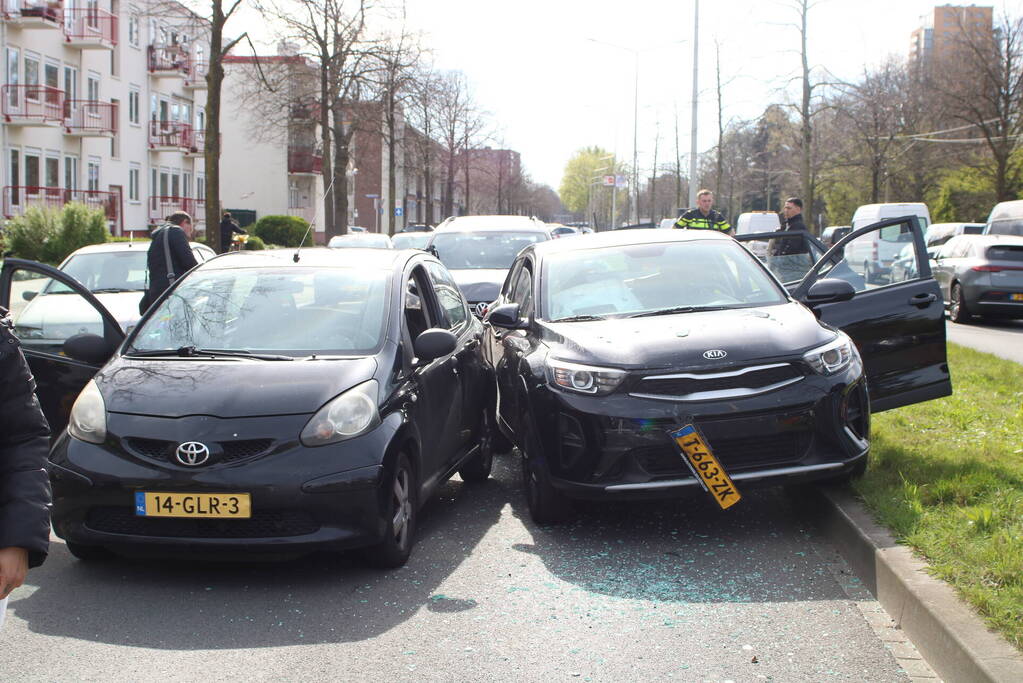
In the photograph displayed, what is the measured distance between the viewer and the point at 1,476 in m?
2.54

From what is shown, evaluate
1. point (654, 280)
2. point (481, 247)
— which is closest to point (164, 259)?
point (654, 280)

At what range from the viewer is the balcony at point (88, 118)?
42594 mm

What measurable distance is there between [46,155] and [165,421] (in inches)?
1562

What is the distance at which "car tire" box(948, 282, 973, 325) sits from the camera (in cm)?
2112

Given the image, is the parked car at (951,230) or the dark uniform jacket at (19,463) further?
the parked car at (951,230)

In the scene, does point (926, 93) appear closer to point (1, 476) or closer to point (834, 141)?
point (834, 141)

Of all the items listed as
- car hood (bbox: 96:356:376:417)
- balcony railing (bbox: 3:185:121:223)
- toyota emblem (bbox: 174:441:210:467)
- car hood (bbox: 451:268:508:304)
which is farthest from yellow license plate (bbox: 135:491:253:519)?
balcony railing (bbox: 3:185:121:223)

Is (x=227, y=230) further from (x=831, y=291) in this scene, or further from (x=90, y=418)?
(x=90, y=418)

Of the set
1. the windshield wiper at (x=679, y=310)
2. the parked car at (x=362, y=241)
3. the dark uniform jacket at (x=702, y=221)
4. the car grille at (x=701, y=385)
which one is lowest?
the car grille at (x=701, y=385)

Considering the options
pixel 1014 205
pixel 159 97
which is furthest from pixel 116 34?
pixel 1014 205

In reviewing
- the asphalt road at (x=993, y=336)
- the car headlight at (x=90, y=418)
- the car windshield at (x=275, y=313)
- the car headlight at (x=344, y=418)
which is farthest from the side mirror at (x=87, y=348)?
the asphalt road at (x=993, y=336)

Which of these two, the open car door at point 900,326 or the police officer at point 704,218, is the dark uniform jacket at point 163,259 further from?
the police officer at point 704,218

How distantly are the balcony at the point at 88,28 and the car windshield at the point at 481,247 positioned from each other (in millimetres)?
32588

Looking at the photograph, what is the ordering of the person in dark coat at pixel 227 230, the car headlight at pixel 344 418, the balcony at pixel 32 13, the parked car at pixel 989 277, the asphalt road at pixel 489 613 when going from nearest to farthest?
the asphalt road at pixel 489 613 → the car headlight at pixel 344 418 → the parked car at pixel 989 277 → the person in dark coat at pixel 227 230 → the balcony at pixel 32 13
